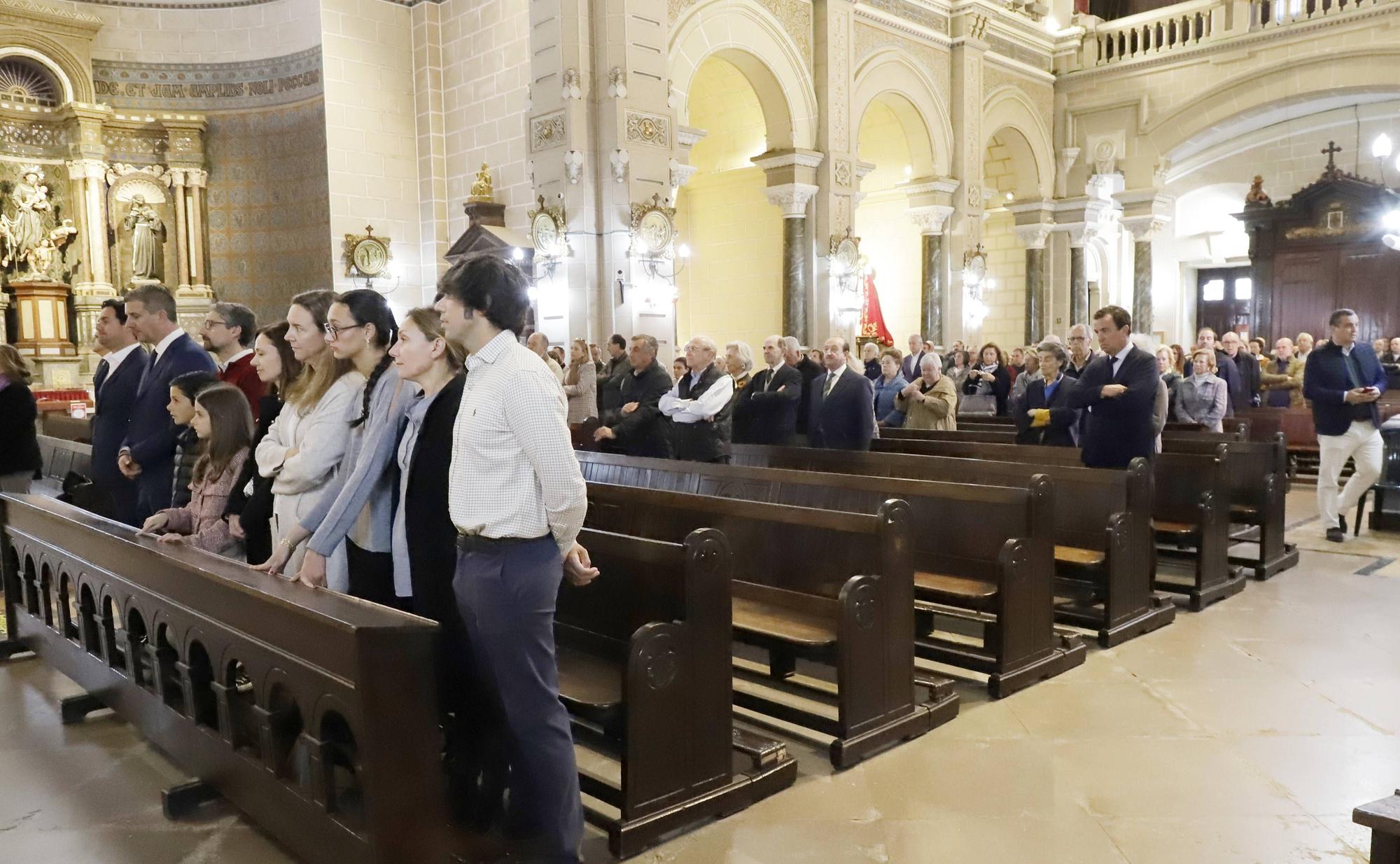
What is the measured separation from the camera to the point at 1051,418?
19.2 feet

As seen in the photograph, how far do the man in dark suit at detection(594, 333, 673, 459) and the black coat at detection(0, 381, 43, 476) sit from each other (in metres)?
3.07

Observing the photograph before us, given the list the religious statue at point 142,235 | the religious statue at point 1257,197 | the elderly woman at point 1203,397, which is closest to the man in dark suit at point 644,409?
the elderly woman at point 1203,397

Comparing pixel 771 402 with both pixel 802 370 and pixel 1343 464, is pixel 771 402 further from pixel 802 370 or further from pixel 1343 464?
pixel 1343 464

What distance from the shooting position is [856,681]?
323cm

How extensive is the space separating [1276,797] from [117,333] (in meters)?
4.93

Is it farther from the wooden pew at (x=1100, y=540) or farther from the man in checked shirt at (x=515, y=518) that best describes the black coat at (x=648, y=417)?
the man in checked shirt at (x=515, y=518)

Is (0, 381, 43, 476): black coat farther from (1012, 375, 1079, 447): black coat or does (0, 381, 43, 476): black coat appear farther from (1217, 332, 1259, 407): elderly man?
(1217, 332, 1259, 407): elderly man

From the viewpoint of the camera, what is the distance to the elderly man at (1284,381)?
1041 centimetres

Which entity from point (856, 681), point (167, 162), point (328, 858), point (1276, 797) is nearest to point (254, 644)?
point (328, 858)

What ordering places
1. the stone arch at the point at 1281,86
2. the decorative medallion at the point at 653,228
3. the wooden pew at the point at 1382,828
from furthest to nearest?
the stone arch at the point at 1281,86 < the decorative medallion at the point at 653,228 < the wooden pew at the point at 1382,828

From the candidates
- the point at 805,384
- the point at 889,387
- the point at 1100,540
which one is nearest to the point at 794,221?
the point at 889,387

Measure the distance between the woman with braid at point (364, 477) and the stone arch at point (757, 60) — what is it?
7.85 m

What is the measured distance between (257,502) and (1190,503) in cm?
476

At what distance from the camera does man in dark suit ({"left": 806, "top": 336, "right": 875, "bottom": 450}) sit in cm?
579
